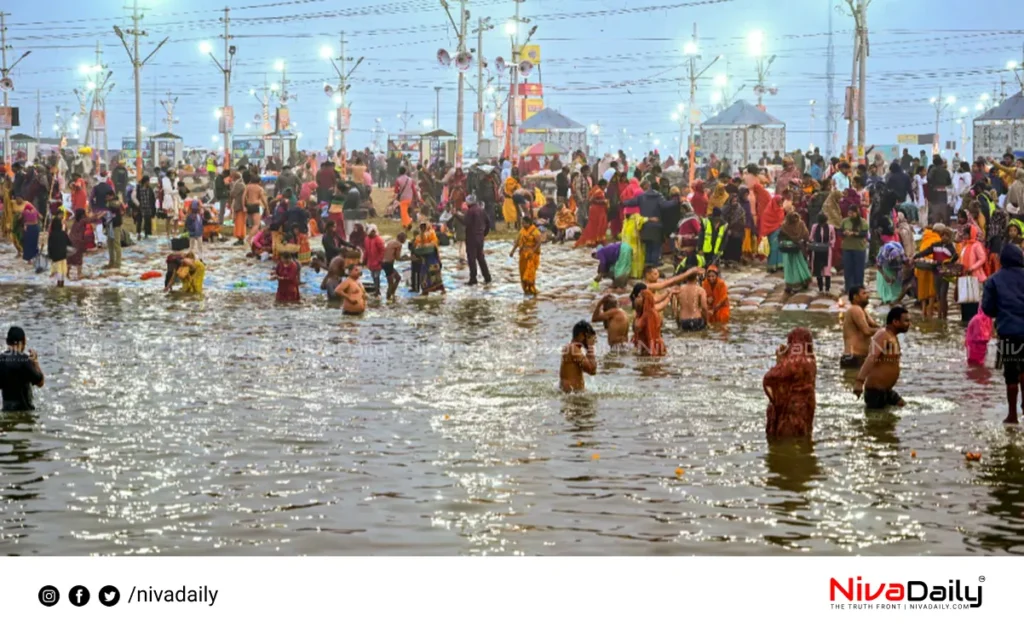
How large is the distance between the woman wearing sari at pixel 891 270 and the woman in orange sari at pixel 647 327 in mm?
5737

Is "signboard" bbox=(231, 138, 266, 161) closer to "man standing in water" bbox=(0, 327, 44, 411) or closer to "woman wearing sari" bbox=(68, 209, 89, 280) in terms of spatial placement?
"woman wearing sari" bbox=(68, 209, 89, 280)

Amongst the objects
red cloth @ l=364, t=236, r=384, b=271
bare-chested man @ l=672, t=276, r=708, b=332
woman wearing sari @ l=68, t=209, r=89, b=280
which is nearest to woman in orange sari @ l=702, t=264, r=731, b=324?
bare-chested man @ l=672, t=276, r=708, b=332

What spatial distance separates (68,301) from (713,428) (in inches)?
569

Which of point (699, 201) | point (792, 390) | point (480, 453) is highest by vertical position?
point (699, 201)

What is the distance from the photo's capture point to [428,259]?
25.0 meters

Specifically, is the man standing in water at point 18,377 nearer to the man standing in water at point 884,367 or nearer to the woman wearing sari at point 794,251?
the man standing in water at point 884,367

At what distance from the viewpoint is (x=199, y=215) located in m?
29.3

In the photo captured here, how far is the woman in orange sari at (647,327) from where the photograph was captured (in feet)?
56.6

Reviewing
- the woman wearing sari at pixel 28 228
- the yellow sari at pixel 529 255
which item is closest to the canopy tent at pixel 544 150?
the woman wearing sari at pixel 28 228

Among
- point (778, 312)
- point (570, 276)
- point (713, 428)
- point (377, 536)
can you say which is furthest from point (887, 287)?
point (377, 536)

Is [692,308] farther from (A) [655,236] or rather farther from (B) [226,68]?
(B) [226,68]
